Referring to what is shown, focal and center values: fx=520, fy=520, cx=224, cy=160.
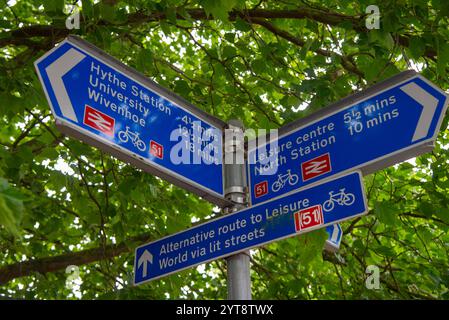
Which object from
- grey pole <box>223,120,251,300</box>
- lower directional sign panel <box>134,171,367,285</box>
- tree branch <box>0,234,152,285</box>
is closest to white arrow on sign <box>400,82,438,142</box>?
lower directional sign panel <box>134,171,367,285</box>

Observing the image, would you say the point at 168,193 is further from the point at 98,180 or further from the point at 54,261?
the point at 54,261

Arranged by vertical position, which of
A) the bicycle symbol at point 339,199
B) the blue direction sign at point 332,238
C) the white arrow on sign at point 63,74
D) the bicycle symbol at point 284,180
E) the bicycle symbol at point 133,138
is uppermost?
the white arrow on sign at point 63,74

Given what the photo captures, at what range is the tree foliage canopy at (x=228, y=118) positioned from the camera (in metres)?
2.65

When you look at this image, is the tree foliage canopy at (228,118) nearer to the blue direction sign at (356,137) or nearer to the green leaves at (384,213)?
the green leaves at (384,213)

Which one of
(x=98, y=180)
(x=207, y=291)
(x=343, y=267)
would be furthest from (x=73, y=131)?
(x=207, y=291)

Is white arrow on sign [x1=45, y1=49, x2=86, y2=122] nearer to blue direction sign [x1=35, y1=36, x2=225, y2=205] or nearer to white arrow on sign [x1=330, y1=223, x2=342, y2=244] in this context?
blue direction sign [x1=35, y1=36, x2=225, y2=205]

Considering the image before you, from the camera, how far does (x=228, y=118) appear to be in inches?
141

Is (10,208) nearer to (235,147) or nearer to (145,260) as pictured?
(145,260)

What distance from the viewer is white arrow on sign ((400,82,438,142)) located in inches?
64.2

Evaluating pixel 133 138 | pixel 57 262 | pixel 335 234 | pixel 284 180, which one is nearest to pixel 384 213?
pixel 335 234

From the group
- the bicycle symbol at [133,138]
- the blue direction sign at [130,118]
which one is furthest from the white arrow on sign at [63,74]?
the bicycle symbol at [133,138]

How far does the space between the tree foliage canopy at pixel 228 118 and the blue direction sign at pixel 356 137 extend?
0.39 meters

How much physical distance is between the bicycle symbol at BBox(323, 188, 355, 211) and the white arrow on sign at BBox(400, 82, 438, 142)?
28 cm

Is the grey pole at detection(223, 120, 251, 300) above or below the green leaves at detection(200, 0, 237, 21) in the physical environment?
below
